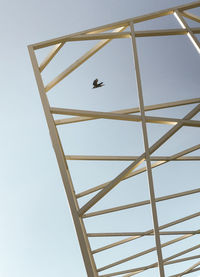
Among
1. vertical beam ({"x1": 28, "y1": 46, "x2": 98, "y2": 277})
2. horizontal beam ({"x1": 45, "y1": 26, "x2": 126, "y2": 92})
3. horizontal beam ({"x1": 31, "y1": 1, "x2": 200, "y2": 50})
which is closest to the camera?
vertical beam ({"x1": 28, "y1": 46, "x2": 98, "y2": 277})

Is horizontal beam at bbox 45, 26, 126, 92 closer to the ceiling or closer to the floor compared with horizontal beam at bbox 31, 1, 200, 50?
closer to the floor

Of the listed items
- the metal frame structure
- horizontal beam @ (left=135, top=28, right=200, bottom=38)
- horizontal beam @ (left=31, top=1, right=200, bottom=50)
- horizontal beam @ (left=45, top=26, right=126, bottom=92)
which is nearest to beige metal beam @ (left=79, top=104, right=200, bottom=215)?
the metal frame structure

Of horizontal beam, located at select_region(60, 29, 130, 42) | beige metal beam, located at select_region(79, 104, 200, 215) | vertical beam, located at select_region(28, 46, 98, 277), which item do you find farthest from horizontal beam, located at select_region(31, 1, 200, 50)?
beige metal beam, located at select_region(79, 104, 200, 215)

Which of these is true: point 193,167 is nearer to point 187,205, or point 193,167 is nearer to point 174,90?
point 187,205

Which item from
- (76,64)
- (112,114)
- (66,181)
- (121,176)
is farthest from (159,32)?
(66,181)

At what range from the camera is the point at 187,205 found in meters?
16.0

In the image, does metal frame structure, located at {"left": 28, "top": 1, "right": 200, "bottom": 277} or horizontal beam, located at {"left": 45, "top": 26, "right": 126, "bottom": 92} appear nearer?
metal frame structure, located at {"left": 28, "top": 1, "right": 200, "bottom": 277}

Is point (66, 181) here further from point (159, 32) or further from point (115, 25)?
point (159, 32)

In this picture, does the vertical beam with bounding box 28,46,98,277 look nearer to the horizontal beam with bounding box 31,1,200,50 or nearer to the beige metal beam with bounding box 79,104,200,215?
the beige metal beam with bounding box 79,104,200,215

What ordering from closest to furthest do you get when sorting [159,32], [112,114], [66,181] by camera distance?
[66,181], [112,114], [159,32]

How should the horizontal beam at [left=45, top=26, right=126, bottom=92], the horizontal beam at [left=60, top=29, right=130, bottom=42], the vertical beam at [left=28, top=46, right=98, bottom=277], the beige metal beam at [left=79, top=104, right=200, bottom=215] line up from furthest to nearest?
the horizontal beam at [left=45, top=26, right=126, bottom=92], the horizontal beam at [left=60, top=29, right=130, bottom=42], the beige metal beam at [left=79, top=104, right=200, bottom=215], the vertical beam at [left=28, top=46, right=98, bottom=277]

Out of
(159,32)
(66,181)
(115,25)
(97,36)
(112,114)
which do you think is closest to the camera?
(66,181)

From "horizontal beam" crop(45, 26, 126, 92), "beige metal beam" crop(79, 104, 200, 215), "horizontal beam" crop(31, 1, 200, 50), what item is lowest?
"beige metal beam" crop(79, 104, 200, 215)

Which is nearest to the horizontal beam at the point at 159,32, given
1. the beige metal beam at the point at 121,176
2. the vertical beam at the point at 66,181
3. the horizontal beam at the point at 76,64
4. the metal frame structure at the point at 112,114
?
the metal frame structure at the point at 112,114
